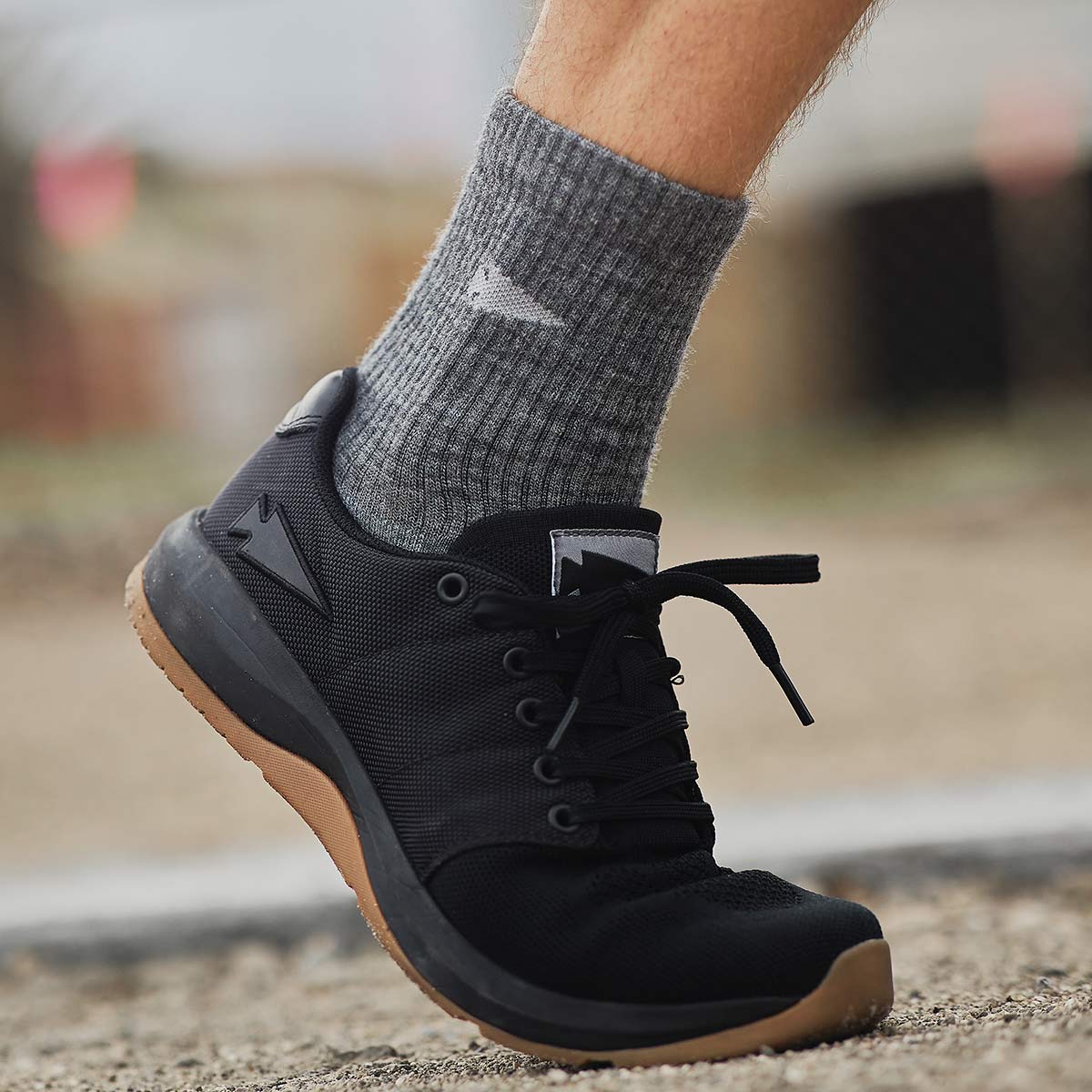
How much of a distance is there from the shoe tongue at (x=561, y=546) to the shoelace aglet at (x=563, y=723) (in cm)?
8

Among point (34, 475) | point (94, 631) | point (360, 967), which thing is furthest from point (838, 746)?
point (34, 475)

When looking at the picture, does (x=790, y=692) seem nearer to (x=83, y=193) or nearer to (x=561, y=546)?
(x=561, y=546)

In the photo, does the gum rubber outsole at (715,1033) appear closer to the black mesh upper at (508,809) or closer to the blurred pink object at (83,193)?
the black mesh upper at (508,809)

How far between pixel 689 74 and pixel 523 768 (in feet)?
1.48

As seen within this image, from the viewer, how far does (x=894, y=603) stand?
5.01m

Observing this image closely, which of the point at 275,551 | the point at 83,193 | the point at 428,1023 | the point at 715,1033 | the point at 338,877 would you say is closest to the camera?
the point at 715,1033

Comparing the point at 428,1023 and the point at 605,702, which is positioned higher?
the point at 605,702

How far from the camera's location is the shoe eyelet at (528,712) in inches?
38.4

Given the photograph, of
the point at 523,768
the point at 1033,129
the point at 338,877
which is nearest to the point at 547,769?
the point at 523,768

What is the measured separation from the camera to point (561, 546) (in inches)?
39.4

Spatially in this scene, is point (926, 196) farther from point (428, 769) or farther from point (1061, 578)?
point (428, 769)

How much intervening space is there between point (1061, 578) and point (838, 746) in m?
2.61

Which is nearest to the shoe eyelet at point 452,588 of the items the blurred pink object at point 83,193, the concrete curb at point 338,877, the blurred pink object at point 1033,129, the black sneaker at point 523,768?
the black sneaker at point 523,768

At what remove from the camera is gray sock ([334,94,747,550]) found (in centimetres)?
97
